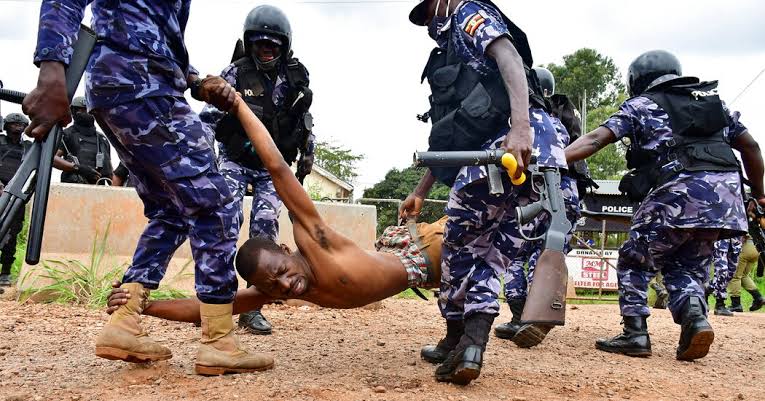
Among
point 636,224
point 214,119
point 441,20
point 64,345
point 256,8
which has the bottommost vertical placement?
point 64,345

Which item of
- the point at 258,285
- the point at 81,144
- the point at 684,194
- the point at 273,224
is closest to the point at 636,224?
the point at 684,194

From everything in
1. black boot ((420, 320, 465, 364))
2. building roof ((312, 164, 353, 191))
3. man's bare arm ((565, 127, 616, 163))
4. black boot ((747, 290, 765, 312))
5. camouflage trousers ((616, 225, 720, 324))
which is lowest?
black boot ((420, 320, 465, 364))

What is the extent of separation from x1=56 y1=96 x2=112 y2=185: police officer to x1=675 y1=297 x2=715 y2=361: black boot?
21.4ft

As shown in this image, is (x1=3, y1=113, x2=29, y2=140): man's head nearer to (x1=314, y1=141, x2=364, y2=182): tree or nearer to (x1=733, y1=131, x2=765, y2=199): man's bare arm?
(x1=733, y1=131, x2=765, y2=199): man's bare arm

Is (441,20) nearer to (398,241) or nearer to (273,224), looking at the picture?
(398,241)

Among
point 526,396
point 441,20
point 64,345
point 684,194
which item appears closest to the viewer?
point 526,396

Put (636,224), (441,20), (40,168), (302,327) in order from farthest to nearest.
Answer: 1. (302,327)
2. (636,224)
3. (441,20)
4. (40,168)

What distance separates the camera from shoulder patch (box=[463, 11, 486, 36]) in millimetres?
3201

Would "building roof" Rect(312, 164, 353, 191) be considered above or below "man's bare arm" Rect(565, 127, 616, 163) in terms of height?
above

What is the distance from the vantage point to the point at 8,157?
28.1 feet

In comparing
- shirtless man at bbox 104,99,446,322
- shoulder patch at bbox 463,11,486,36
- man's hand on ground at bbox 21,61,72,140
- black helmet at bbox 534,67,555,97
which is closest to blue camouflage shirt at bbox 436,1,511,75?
shoulder patch at bbox 463,11,486,36

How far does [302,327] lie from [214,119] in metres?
1.59

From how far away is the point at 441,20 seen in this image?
347 cm

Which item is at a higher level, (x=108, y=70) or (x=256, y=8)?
(x=256, y=8)
